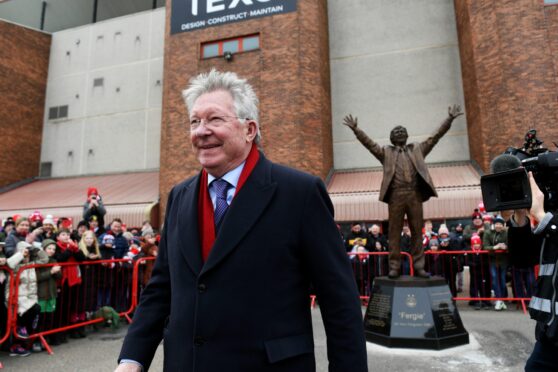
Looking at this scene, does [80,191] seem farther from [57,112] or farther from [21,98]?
[21,98]

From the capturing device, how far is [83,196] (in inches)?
674

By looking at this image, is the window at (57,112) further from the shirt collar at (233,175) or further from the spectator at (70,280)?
the shirt collar at (233,175)

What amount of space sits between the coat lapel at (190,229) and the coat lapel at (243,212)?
0.08 meters

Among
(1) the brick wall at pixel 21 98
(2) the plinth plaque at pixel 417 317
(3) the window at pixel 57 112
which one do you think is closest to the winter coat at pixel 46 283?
(2) the plinth plaque at pixel 417 317

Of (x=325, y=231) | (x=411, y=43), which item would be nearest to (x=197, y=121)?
(x=325, y=231)

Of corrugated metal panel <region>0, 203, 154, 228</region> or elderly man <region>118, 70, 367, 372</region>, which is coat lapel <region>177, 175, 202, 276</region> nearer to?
elderly man <region>118, 70, 367, 372</region>

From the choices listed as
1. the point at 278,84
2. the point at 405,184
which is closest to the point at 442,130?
the point at 405,184

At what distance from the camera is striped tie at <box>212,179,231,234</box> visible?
1611 millimetres

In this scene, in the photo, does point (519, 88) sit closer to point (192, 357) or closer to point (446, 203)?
point (446, 203)

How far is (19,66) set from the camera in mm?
20281

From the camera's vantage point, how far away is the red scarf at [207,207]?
5.16ft

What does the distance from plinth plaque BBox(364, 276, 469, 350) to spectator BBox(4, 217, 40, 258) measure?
5.12 metres

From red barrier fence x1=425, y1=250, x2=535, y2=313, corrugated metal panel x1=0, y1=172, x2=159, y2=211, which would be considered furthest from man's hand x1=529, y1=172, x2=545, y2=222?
corrugated metal panel x1=0, y1=172, x2=159, y2=211

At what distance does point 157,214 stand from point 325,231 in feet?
49.5
